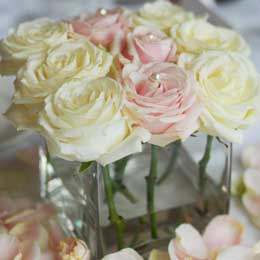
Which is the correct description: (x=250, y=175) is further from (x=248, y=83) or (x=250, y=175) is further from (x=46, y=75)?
(x=46, y=75)

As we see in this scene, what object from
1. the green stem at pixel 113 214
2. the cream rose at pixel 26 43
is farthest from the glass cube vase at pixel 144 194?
the cream rose at pixel 26 43

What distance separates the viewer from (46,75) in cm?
51

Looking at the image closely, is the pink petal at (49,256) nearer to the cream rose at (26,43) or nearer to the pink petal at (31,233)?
the pink petal at (31,233)

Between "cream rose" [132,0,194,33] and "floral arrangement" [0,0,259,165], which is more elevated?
"floral arrangement" [0,0,259,165]

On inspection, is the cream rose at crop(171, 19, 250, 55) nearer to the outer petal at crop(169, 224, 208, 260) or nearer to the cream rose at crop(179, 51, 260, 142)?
the cream rose at crop(179, 51, 260, 142)

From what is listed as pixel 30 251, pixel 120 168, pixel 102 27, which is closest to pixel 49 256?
pixel 30 251

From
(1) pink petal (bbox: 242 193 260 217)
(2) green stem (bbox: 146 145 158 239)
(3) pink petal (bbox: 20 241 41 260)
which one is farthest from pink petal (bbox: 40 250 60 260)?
(1) pink petal (bbox: 242 193 260 217)

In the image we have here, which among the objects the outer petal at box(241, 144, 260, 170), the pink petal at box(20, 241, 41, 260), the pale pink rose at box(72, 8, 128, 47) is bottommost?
the outer petal at box(241, 144, 260, 170)

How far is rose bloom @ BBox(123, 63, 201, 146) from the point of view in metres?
0.47

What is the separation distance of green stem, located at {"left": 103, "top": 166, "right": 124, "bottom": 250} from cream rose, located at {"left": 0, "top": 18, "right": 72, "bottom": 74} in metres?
Answer: 0.13

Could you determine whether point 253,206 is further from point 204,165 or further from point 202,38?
point 202,38

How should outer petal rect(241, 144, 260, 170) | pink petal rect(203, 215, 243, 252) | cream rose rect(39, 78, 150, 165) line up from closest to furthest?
1. cream rose rect(39, 78, 150, 165)
2. pink petal rect(203, 215, 243, 252)
3. outer petal rect(241, 144, 260, 170)

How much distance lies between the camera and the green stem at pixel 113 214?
54 cm

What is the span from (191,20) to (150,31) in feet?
0.19
